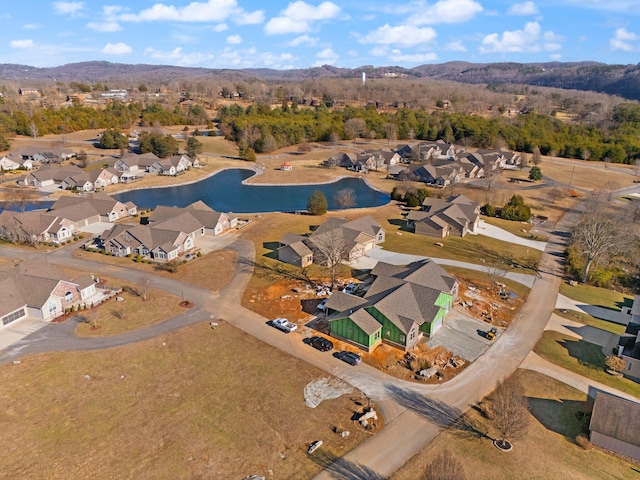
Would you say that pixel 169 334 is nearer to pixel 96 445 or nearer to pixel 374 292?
pixel 96 445

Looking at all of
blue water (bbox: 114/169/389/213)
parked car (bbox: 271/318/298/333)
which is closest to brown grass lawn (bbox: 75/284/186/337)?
parked car (bbox: 271/318/298/333)

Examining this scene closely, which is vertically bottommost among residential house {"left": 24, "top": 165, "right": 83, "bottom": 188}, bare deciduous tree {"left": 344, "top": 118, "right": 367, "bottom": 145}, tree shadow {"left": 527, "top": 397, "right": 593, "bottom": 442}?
tree shadow {"left": 527, "top": 397, "right": 593, "bottom": 442}

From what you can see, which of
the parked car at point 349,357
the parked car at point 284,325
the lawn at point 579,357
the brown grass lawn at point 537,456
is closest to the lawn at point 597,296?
the lawn at point 579,357

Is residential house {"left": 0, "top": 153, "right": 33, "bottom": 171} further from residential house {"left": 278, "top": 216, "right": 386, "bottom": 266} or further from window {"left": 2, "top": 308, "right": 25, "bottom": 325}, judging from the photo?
residential house {"left": 278, "top": 216, "right": 386, "bottom": 266}

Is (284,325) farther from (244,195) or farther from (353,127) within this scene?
(353,127)

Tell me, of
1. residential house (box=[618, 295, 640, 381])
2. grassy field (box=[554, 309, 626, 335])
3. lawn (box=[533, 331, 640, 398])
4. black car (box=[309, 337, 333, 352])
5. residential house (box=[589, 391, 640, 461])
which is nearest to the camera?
residential house (box=[589, 391, 640, 461])

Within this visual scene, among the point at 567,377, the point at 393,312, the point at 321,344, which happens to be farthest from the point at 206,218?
the point at 567,377
